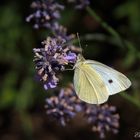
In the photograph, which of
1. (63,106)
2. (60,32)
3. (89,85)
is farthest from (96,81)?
(60,32)

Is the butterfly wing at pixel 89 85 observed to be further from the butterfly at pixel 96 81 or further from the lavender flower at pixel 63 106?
the lavender flower at pixel 63 106

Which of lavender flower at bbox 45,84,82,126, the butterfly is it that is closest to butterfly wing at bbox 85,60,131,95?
the butterfly

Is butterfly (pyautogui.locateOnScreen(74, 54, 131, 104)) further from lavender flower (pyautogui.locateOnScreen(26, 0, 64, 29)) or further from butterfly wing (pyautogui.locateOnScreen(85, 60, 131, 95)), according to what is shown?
lavender flower (pyautogui.locateOnScreen(26, 0, 64, 29))

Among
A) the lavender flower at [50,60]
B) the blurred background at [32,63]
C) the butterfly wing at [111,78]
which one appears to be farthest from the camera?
the blurred background at [32,63]

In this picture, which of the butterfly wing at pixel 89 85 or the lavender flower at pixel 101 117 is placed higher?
the butterfly wing at pixel 89 85

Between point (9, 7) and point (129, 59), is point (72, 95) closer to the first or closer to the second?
point (129, 59)

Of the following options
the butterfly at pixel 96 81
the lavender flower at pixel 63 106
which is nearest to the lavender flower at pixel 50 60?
the butterfly at pixel 96 81

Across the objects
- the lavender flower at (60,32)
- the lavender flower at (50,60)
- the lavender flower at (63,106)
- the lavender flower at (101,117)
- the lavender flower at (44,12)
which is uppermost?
the lavender flower at (44,12)
